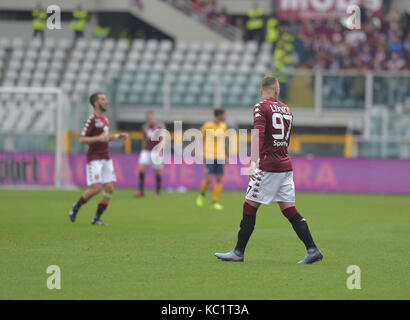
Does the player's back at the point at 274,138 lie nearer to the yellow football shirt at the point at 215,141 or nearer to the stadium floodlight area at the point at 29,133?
the yellow football shirt at the point at 215,141

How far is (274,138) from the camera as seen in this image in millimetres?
10203

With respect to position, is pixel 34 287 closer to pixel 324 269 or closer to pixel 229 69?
pixel 324 269

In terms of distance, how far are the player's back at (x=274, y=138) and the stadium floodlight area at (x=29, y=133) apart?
49.8 feet

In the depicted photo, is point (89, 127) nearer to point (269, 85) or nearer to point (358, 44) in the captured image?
point (269, 85)

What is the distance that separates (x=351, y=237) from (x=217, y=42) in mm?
21991

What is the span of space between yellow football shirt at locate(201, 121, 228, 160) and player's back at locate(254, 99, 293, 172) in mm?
9534

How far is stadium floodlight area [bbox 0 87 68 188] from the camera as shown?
24.8m

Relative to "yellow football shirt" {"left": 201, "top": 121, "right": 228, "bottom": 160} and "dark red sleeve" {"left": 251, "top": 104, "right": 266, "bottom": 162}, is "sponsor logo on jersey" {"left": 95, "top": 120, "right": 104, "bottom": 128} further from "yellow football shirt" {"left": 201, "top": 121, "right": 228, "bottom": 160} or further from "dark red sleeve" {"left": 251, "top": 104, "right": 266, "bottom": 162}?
"yellow football shirt" {"left": 201, "top": 121, "right": 228, "bottom": 160}

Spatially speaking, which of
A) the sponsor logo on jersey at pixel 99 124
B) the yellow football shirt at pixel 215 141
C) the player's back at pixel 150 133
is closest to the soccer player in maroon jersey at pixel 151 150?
the player's back at pixel 150 133

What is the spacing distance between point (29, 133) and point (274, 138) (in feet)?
54.2

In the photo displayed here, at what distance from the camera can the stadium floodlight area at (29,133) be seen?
24.8 m

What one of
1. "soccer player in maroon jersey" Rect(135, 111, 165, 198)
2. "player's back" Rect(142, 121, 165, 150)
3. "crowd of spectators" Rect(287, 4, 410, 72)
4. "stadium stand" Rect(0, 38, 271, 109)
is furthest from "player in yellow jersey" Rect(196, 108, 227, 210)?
"crowd of spectators" Rect(287, 4, 410, 72)

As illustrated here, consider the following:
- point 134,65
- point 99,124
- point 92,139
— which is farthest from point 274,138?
point 134,65
